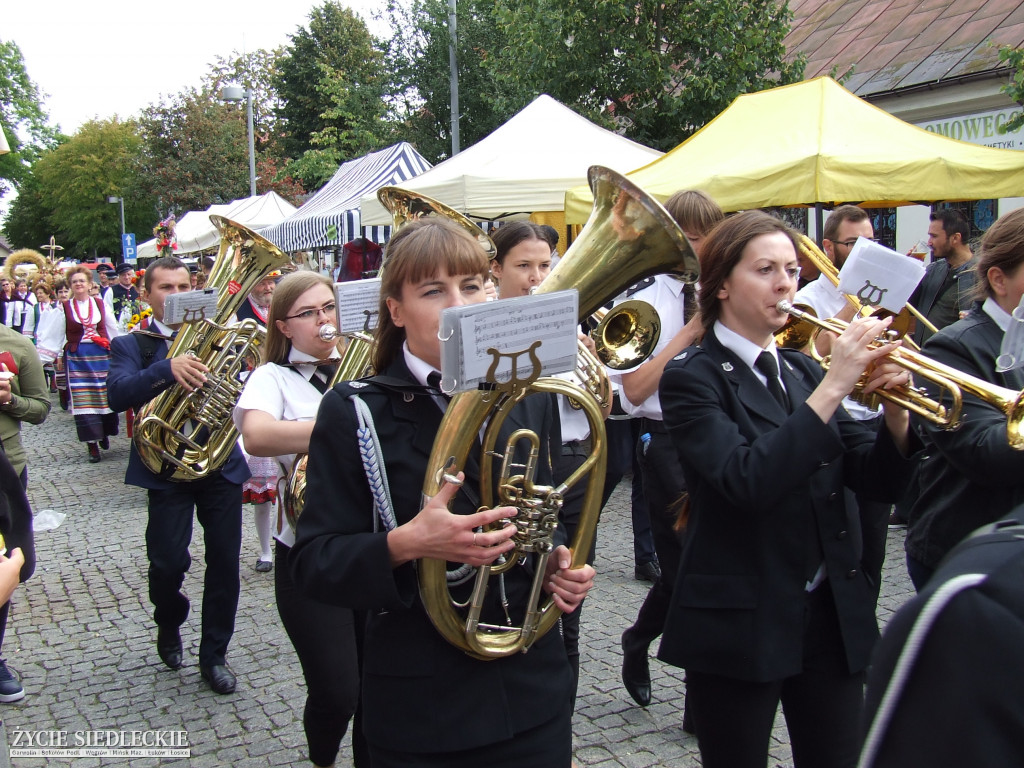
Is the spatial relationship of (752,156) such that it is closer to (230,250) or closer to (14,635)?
(230,250)

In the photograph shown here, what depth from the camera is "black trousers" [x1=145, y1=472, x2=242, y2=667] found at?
444 cm

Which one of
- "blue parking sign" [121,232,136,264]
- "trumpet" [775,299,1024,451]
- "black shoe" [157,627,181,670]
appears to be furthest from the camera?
"blue parking sign" [121,232,136,264]

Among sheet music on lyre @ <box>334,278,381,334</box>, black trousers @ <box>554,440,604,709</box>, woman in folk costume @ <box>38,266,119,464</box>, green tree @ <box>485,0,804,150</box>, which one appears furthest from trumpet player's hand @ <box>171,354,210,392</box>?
green tree @ <box>485,0,804,150</box>

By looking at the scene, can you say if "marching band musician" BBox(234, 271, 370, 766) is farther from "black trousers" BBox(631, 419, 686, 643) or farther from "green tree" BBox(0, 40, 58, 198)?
"green tree" BBox(0, 40, 58, 198)

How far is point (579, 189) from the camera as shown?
25.6 ft

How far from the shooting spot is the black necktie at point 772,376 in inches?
100

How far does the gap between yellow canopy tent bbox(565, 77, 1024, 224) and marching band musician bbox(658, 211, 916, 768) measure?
447 cm

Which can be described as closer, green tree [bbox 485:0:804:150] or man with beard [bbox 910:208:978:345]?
man with beard [bbox 910:208:978:345]

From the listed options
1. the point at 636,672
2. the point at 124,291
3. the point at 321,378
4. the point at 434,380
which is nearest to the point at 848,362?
the point at 434,380

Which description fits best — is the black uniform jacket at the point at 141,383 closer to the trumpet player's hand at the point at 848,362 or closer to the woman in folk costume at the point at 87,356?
the trumpet player's hand at the point at 848,362

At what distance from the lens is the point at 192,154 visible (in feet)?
115

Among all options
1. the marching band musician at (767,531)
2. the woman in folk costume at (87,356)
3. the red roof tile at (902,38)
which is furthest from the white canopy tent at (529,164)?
the marching band musician at (767,531)

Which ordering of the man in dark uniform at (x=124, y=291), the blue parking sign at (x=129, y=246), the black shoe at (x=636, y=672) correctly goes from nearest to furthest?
1. the black shoe at (x=636, y=672)
2. the man in dark uniform at (x=124, y=291)
3. the blue parking sign at (x=129, y=246)

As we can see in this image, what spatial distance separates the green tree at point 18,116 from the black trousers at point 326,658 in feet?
191
